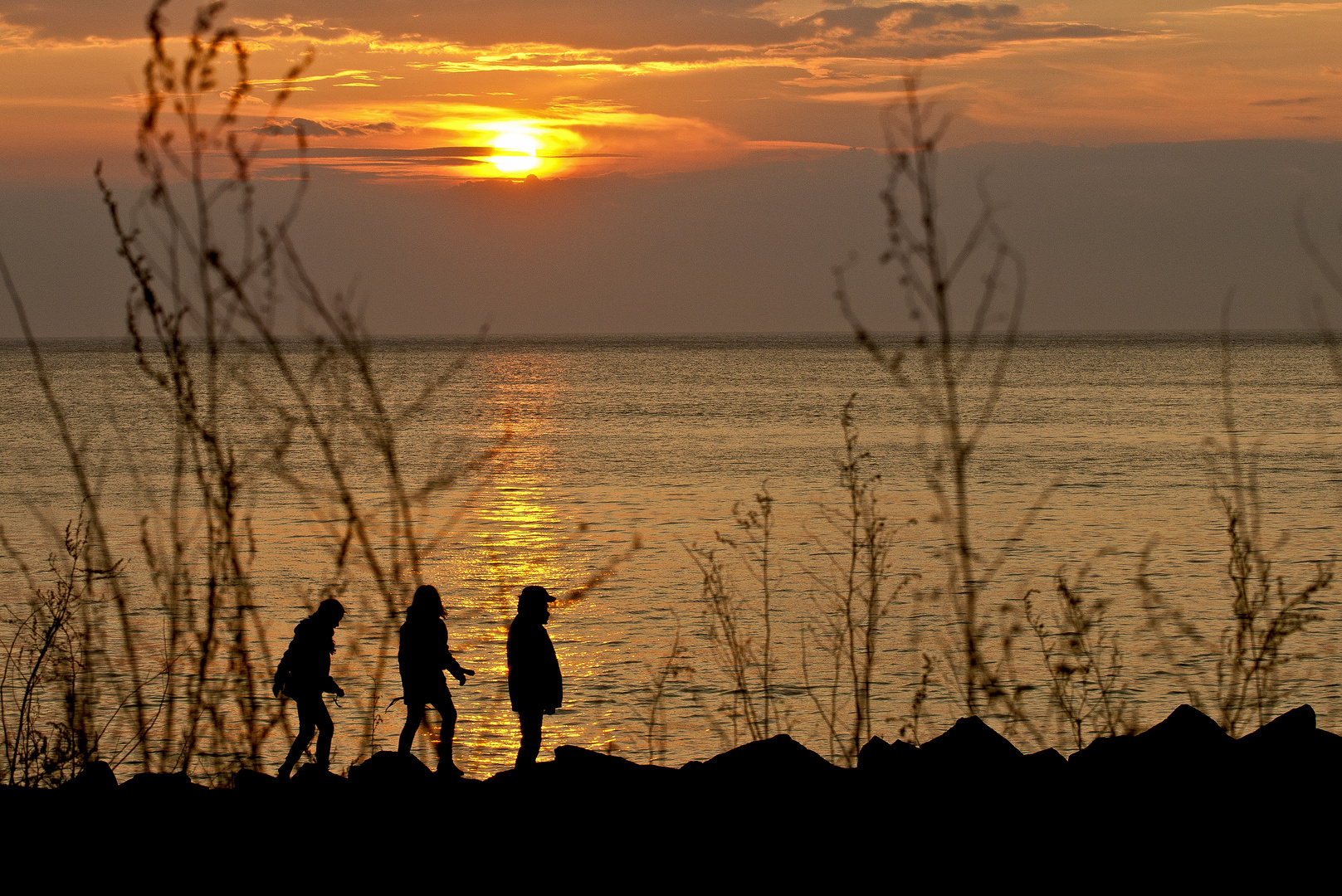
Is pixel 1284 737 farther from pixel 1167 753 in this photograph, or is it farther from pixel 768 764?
pixel 768 764

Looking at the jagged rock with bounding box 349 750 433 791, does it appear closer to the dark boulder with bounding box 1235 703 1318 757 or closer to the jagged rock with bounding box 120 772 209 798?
the jagged rock with bounding box 120 772 209 798

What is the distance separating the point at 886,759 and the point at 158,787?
12.3 ft

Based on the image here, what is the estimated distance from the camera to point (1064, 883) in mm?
5672

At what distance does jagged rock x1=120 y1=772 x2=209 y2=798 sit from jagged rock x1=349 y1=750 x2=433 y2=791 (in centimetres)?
81

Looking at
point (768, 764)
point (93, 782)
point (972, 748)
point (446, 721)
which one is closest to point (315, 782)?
point (93, 782)

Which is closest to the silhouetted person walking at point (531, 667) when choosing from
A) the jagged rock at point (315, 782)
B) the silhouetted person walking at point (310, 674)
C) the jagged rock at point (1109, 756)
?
the silhouetted person walking at point (310, 674)

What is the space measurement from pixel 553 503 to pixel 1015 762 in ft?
80.6

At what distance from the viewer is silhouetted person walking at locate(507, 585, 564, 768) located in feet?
24.9

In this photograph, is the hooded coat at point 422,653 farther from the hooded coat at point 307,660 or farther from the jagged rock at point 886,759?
the jagged rock at point 886,759

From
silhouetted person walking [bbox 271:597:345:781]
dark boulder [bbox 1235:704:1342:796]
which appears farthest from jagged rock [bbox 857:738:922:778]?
silhouetted person walking [bbox 271:597:345:781]

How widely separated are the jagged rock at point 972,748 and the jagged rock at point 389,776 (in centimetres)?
264

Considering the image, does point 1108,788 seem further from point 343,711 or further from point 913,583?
point 913,583

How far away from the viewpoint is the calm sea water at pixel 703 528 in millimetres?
12383

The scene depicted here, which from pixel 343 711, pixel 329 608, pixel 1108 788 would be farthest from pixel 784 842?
pixel 343 711
